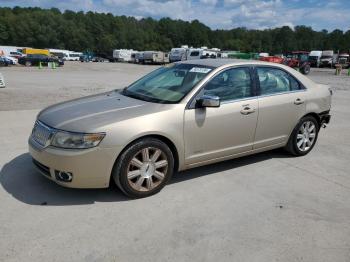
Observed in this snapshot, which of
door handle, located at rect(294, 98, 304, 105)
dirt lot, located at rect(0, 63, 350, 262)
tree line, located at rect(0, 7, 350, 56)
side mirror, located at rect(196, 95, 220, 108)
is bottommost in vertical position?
dirt lot, located at rect(0, 63, 350, 262)

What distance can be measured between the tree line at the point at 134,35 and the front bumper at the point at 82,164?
105 m

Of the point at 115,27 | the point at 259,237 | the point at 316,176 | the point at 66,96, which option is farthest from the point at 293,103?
the point at 115,27

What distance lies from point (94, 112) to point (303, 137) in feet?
11.3

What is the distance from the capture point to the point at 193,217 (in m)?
3.72

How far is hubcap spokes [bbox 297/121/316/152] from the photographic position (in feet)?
18.8

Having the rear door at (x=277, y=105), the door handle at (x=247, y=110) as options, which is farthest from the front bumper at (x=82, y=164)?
the rear door at (x=277, y=105)

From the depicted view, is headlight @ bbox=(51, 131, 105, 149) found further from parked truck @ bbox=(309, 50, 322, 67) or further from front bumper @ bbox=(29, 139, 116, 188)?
parked truck @ bbox=(309, 50, 322, 67)

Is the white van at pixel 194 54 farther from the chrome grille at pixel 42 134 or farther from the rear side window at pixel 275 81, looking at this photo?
the chrome grille at pixel 42 134

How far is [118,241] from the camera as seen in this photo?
3248 millimetres

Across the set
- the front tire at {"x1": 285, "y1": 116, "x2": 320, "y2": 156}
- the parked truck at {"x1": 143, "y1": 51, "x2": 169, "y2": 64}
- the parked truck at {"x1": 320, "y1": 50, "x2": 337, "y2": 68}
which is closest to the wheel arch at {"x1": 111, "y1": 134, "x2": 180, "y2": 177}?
the front tire at {"x1": 285, "y1": 116, "x2": 320, "y2": 156}

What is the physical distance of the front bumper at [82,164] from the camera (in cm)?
372

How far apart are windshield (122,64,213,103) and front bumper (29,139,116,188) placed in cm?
105

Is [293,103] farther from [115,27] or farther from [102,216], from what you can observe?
[115,27]

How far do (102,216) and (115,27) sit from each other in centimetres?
12436
